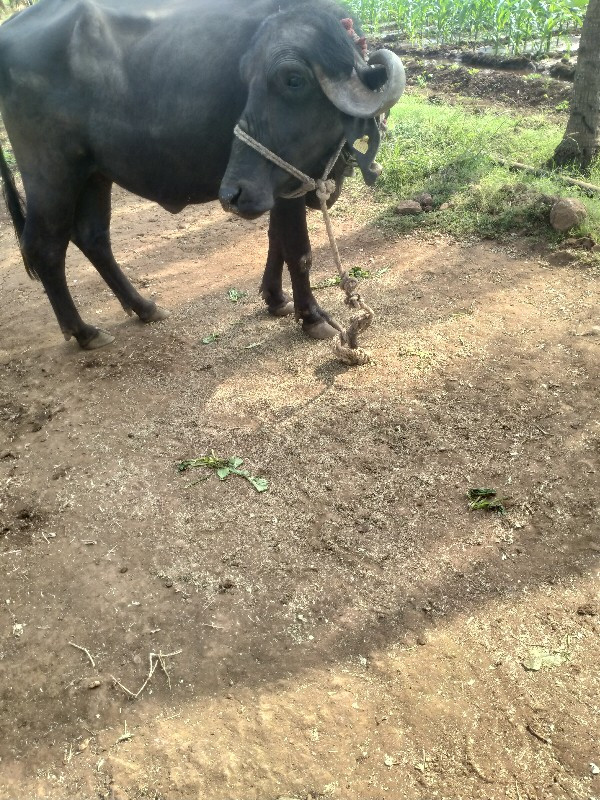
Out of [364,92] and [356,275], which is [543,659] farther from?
[356,275]

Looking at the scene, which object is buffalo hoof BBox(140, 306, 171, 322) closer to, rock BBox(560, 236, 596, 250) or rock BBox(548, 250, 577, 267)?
rock BBox(548, 250, 577, 267)

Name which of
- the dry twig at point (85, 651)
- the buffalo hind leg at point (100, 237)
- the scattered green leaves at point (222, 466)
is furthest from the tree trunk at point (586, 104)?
the dry twig at point (85, 651)

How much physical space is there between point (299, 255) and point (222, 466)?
4.79 ft

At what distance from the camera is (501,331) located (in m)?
4.03

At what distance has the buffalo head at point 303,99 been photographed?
307 cm

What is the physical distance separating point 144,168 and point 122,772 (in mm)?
3049

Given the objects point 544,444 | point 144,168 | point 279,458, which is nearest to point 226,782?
point 279,458

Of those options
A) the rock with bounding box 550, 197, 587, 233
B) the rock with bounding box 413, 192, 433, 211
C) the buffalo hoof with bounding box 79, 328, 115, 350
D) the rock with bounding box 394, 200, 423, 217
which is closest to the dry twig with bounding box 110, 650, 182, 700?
the buffalo hoof with bounding box 79, 328, 115, 350

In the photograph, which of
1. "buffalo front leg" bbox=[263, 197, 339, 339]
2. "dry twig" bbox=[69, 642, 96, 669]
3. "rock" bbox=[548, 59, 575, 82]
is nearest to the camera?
"dry twig" bbox=[69, 642, 96, 669]

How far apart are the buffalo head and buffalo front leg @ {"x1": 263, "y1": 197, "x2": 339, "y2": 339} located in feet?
1.10

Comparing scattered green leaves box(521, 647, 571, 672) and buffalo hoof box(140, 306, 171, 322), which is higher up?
buffalo hoof box(140, 306, 171, 322)

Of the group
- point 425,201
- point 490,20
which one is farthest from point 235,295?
point 490,20

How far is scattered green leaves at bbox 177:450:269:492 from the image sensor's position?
313 cm

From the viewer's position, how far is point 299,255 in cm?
390
